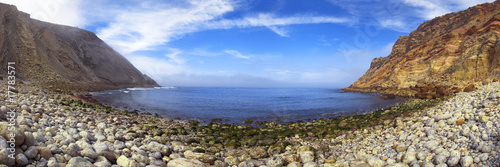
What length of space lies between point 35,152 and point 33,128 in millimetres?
3091

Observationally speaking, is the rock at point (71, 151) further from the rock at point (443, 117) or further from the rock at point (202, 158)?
the rock at point (443, 117)

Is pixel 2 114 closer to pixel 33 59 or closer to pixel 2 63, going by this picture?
pixel 2 63

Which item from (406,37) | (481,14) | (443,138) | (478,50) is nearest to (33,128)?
(443,138)

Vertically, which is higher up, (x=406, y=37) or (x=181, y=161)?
(x=406, y=37)

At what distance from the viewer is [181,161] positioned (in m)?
7.09

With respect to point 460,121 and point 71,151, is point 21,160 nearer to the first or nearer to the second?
point 71,151

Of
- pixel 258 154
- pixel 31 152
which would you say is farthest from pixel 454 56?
pixel 31 152

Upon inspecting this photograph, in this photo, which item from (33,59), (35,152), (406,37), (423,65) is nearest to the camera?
(35,152)

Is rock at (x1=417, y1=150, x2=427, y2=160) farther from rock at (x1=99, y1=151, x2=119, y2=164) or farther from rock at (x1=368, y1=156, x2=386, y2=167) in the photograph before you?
rock at (x1=99, y1=151, x2=119, y2=164)

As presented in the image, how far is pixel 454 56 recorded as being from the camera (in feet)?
163

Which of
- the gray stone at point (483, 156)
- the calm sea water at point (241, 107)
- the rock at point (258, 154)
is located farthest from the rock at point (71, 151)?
the calm sea water at point (241, 107)

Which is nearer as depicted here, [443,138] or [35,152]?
[35,152]

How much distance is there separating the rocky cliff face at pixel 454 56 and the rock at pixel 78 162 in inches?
1677

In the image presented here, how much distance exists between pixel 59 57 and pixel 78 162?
302 feet
